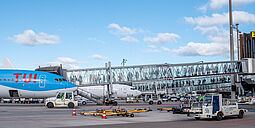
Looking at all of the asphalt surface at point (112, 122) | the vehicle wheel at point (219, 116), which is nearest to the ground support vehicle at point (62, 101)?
the asphalt surface at point (112, 122)

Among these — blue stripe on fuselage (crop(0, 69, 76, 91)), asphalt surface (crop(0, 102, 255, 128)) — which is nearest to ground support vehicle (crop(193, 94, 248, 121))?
asphalt surface (crop(0, 102, 255, 128))

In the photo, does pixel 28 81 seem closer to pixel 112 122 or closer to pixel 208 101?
pixel 112 122

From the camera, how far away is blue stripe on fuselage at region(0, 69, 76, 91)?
44.0m

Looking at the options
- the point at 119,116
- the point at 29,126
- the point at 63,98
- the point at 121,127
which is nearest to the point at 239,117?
the point at 119,116

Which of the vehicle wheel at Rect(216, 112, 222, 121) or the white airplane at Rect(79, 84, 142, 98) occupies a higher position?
the white airplane at Rect(79, 84, 142, 98)

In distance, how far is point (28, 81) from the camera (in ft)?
145

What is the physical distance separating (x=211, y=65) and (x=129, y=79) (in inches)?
1231

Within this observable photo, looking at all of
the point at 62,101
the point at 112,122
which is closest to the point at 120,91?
the point at 62,101

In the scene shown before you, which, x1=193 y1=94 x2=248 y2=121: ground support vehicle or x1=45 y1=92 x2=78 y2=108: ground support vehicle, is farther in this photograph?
x1=45 y1=92 x2=78 y2=108: ground support vehicle

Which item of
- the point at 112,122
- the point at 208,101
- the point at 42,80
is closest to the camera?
the point at 112,122

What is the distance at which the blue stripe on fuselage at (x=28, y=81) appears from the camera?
4400cm

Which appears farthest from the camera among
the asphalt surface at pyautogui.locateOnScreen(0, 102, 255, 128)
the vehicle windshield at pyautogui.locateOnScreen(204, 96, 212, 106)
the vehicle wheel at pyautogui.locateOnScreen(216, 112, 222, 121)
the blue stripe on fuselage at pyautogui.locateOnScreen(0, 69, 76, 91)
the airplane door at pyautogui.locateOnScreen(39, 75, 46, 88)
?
the airplane door at pyautogui.locateOnScreen(39, 75, 46, 88)

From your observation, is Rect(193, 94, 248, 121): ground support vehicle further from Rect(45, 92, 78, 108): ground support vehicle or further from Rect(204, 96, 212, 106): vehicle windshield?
Rect(45, 92, 78, 108): ground support vehicle

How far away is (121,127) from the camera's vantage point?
19.7m
